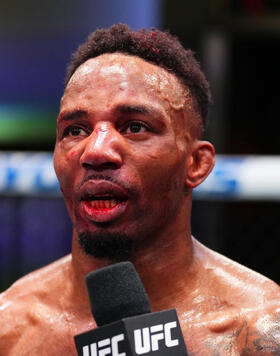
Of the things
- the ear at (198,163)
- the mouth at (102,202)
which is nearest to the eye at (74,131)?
the mouth at (102,202)

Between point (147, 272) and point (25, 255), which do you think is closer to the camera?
point (147, 272)

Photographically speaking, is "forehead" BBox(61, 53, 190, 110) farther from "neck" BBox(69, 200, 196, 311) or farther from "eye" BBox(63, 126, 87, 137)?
"neck" BBox(69, 200, 196, 311)

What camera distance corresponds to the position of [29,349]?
2320mm

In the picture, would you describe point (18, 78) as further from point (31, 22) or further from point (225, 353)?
point (225, 353)

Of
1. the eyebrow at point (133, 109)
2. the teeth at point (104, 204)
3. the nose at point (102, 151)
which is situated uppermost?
the eyebrow at point (133, 109)

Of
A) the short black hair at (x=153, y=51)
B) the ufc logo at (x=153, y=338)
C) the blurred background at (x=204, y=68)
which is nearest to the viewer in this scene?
the ufc logo at (x=153, y=338)

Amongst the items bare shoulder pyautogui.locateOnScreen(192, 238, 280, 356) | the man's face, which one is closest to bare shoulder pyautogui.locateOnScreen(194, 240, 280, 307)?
bare shoulder pyautogui.locateOnScreen(192, 238, 280, 356)

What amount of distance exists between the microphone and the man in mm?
277

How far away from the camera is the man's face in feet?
6.85

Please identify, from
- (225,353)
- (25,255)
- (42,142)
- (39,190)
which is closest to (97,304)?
(225,353)

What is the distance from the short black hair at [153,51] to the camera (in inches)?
89.8

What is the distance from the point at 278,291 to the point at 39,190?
6.70 ft

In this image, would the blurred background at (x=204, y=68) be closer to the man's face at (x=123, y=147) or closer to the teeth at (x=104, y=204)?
the man's face at (x=123, y=147)

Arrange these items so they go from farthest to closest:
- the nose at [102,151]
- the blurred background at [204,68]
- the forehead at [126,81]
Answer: the blurred background at [204,68], the forehead at [126,81], the nose at [102,151]
